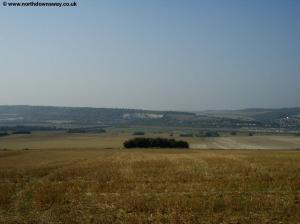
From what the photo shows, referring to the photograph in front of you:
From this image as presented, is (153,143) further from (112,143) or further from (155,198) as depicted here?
(155,198)

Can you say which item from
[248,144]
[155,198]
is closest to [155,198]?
[155,198]

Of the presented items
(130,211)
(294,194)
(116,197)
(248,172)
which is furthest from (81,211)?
(248,172)

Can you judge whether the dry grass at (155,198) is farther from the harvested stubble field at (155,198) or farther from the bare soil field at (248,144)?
the bare soil field at (248,144)

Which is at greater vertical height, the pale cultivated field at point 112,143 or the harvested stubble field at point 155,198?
the harvested stubble field at point 155,198

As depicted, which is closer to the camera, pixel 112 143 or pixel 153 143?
pixel 153 143

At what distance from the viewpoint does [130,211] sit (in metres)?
18.8

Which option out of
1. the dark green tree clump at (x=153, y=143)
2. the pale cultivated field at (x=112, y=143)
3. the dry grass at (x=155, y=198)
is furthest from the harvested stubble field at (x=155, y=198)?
the dark green tree clump at (x=153, y=143)

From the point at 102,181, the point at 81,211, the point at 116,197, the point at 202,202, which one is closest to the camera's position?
the point at 81,211

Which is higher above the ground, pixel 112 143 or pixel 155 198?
pixel 155 198

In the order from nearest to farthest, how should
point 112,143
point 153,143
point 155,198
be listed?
point 155,198 → point 153,143 → point 112,143

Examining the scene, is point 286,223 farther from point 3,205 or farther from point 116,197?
point 3,205

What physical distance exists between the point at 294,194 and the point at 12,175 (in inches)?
827

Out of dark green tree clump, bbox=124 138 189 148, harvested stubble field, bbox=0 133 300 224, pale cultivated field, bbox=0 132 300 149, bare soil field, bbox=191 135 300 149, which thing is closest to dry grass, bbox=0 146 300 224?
harvested stubble field, bbox=0 133 300 224

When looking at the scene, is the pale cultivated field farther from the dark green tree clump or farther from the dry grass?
the dry grass
